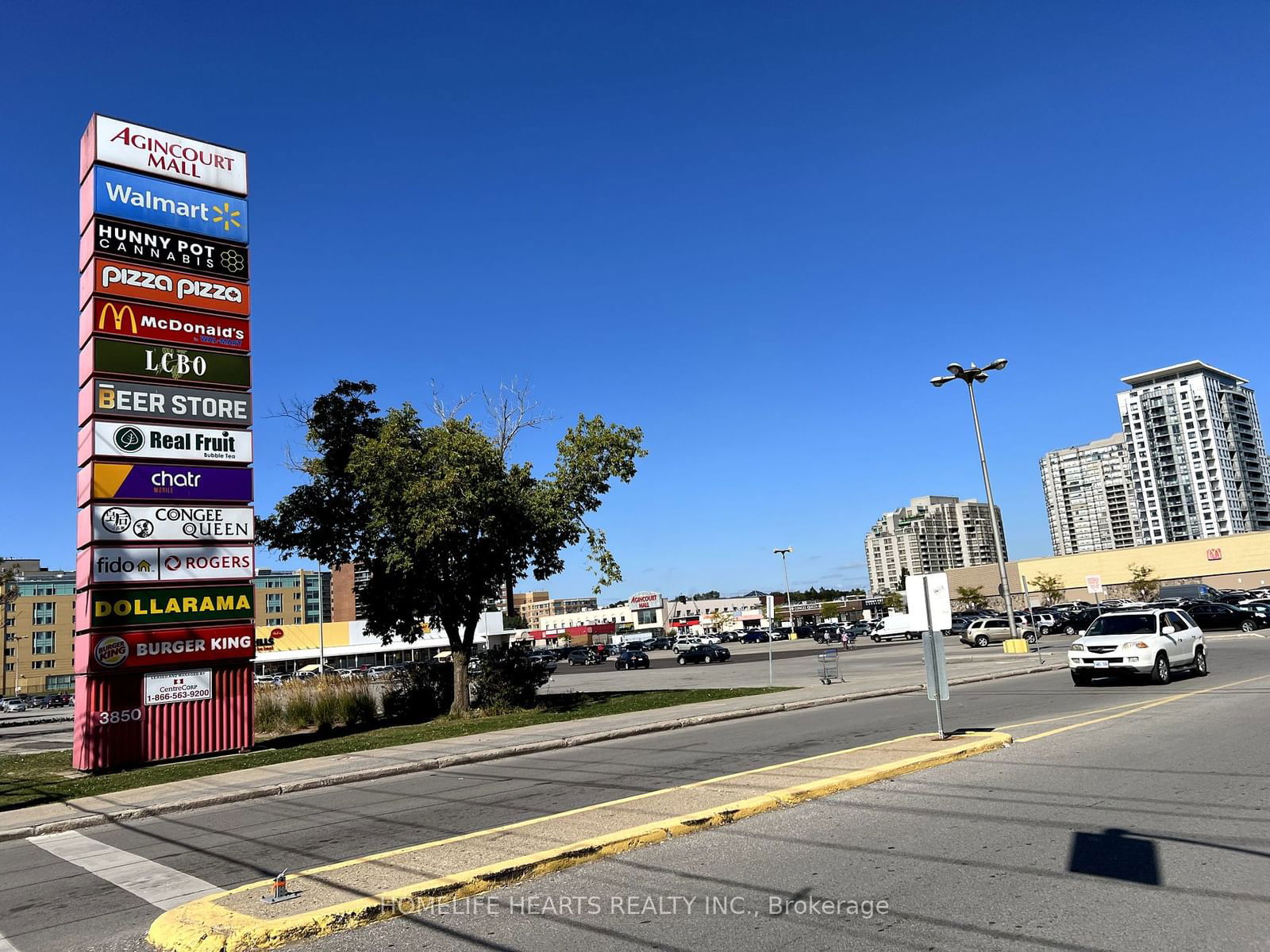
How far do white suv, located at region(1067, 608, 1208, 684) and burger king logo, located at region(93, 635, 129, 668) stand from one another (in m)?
20.8

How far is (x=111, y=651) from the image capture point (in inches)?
688

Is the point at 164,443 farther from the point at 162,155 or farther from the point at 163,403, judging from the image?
the point at 162,155

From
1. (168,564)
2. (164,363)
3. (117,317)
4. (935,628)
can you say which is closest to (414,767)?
(168,564)

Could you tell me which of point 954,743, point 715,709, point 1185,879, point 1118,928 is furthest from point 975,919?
point 715,709

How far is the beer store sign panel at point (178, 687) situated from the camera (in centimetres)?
1784

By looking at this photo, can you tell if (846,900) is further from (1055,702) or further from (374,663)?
(374,663)

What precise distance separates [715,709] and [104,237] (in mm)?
17194

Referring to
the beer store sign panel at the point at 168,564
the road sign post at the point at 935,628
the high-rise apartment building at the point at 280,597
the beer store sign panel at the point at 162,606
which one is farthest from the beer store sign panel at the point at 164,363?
the high-rise apartment building at the point at 280,597

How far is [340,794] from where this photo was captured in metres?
12.4

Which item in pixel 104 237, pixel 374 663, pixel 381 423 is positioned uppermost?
pixel 104 237

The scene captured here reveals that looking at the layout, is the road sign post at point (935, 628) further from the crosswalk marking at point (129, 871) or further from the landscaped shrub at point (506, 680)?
the landscaped shrub at point (506, 680)

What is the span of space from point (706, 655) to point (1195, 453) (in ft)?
519

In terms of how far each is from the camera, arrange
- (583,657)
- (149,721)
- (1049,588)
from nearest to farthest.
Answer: (149,721) → (583,657) → (1049,588)

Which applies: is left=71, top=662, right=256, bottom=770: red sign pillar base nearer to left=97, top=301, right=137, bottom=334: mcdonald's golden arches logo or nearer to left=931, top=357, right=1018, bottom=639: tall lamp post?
left=97, top=301, right=137, bottom=334: mcdonald's golden arches logo
